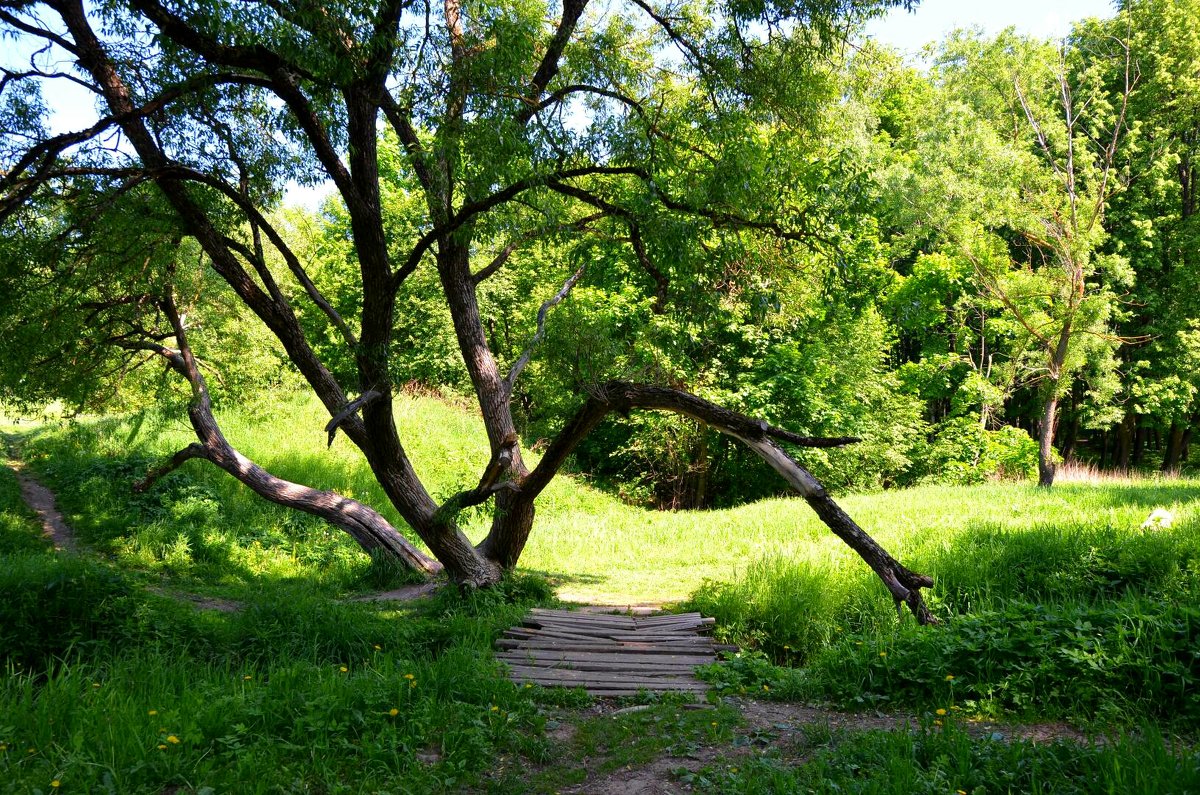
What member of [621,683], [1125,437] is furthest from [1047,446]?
[621,683]

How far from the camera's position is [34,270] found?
358 inches

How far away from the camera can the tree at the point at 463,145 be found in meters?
6.50

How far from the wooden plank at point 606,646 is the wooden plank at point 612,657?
0.09 m

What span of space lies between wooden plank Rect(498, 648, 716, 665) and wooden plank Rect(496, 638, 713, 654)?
3.5 inches

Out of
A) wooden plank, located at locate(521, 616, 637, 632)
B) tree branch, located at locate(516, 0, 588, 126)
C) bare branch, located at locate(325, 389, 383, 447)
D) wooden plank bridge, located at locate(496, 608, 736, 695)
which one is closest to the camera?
wooden plank bridge, located at locate(496, 608, 736, 695)

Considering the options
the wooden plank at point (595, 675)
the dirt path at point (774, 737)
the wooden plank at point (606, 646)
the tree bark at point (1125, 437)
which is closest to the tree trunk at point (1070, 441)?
the tree bark at point (1125, 437)

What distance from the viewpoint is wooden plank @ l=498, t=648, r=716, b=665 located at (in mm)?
6117

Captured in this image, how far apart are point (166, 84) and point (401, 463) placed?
4.50 metres

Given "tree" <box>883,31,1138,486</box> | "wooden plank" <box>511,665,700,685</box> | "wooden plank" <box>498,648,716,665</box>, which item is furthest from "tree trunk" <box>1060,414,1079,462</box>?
"wooden plank" <box>511,665,700,685</box>

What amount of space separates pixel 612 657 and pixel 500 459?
268 centimetres

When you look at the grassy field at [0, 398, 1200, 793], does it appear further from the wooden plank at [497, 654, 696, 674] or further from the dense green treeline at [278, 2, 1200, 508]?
the dense green treeline at [278, 2, 1200, 508]

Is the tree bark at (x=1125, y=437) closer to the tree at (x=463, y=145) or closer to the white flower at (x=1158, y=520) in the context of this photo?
the white flower at (x=1158, y=520)

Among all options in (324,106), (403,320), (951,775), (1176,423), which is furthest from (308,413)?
(1176,423)

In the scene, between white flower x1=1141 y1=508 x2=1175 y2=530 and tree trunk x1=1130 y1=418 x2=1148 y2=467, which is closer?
white flower x1=1141 y1=508 x2=1175 y2=530
